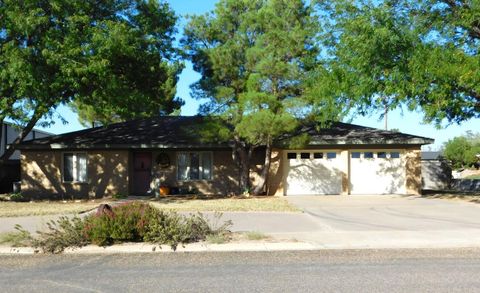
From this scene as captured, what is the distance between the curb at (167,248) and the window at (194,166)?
1469 cm

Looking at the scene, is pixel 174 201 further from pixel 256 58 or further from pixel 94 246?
pixel 94 246

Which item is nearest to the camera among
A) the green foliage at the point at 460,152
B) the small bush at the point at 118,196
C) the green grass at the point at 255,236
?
the green grass at the point at 255,236

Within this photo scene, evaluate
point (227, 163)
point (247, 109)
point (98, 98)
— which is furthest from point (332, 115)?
point (98, 98)

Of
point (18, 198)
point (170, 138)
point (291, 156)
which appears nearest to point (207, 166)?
point (170, 138)

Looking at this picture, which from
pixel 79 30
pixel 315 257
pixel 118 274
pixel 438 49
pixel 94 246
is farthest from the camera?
pixel 79 30

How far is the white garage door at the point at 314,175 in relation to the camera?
2408 centimetres

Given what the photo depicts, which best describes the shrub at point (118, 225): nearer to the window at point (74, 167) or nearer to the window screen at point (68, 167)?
the window at point (74, 167)

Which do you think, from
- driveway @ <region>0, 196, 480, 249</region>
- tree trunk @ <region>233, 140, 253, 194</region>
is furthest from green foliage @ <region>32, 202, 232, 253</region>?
tree trunk @ <region>233, 140, 253, 194</region>

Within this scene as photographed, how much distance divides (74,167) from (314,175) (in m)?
11.6

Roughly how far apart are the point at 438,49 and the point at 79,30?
43.3 feet

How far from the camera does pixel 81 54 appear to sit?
762 inches

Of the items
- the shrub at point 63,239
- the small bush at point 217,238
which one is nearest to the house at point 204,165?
the small bush at point 217,238

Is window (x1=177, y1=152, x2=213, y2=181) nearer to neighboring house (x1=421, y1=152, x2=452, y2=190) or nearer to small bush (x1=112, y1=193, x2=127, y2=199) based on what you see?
small bush (x1=112, y1=193, x2=127, y2=199)

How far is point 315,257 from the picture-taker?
9352mm
